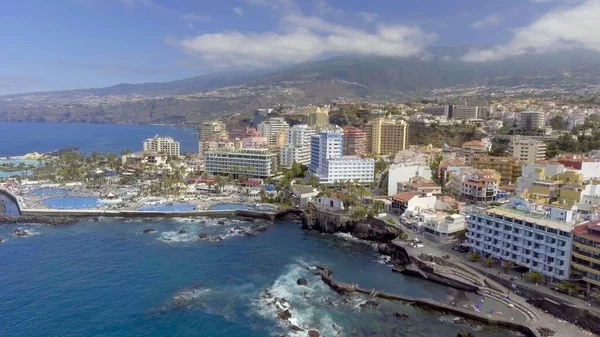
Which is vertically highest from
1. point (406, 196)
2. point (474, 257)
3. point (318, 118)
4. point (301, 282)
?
point (318, 118)

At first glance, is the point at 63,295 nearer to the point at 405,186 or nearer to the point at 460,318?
the point at 460,318

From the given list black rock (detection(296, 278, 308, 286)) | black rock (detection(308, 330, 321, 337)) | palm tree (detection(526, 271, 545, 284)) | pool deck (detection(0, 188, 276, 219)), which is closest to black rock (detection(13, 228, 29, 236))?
pool deck (detection(0, 188, 276, 219))

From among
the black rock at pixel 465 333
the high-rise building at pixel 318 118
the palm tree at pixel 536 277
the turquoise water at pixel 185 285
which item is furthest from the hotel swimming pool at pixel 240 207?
the high-rise building at pixel 318 118

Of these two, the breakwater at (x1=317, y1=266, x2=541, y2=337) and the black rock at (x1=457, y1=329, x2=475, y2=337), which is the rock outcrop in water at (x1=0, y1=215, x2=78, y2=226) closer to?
the breakwater at (x1=317, y1=266, x2=541, y2=337)

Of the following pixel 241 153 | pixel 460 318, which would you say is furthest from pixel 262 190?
pixel 460 318

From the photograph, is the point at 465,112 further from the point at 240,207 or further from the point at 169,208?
the point at 169,208

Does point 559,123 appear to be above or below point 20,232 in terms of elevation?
above

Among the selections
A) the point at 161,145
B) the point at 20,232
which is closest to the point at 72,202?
the point at 20,232

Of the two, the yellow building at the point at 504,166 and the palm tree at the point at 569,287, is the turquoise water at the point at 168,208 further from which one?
the palm tree at the point at 569,287
